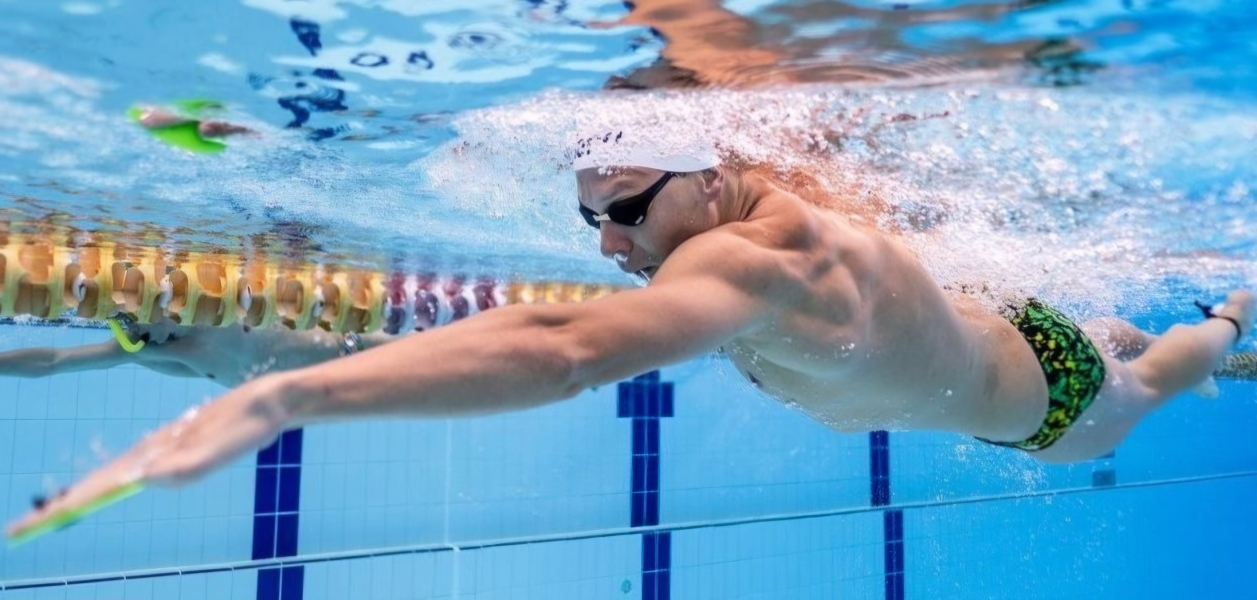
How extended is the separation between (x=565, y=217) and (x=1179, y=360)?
13.7 ft

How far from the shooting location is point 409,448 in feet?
27.4

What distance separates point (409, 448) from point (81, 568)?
2.86 metres

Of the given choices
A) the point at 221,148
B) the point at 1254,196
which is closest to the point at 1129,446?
the point at 1254,196

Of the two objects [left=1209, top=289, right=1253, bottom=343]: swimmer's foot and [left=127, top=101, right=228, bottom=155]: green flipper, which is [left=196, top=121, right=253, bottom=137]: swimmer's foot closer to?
[left=127, top=101, right=228, bottom=155]: green flipper

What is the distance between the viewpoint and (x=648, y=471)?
1016 centimetres

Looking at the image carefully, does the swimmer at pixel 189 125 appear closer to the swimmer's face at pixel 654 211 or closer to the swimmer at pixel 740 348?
the swimmer at pixel 740 348

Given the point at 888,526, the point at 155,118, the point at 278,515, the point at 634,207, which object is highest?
the point at 155,118

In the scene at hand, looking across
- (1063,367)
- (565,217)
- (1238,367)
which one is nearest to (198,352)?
(565,217)

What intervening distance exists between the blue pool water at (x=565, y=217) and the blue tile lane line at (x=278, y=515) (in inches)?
0.9

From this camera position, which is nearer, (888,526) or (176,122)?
(176,122)

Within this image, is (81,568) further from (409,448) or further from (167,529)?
(409,448)

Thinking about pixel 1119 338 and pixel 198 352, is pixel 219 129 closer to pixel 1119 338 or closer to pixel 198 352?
pixel 198 352

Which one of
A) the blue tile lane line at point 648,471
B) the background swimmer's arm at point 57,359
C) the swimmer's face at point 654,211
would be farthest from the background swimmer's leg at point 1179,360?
the background swimmer's arm at point 57,359

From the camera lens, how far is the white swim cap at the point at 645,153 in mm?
3389
